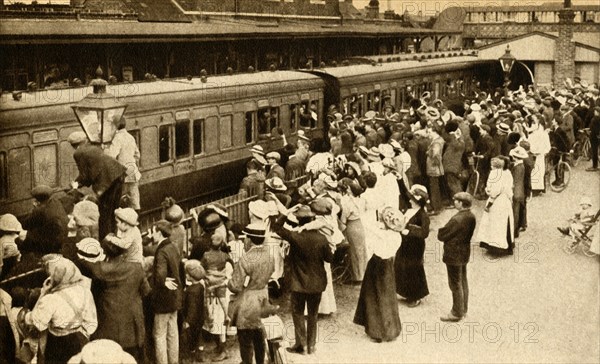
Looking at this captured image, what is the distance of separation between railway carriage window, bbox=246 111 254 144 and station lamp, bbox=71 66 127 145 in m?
9.29

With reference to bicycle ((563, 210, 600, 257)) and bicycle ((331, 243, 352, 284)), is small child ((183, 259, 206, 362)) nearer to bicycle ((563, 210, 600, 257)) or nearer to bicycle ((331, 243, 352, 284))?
bicycle ((331, 243, 352, 284))

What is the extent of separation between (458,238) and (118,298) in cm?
448

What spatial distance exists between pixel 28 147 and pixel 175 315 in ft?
14.6

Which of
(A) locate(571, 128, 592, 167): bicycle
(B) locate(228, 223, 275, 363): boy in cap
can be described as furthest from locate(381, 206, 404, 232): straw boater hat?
(A) locate(571, 128, 592, 167): bicycle

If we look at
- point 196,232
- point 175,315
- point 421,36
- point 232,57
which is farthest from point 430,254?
point 421,36

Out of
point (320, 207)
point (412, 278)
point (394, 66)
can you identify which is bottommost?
point (412, 278)

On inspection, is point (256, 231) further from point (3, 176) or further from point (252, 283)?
point (3, 176)

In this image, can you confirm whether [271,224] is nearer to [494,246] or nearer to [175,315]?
[175,315]

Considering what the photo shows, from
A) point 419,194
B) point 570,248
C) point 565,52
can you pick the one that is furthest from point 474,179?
point 565,52

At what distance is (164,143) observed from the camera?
13359 millimetres

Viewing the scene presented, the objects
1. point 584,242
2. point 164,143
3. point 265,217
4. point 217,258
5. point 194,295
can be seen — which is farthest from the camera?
point 164,143

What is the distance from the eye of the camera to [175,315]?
7504 mm

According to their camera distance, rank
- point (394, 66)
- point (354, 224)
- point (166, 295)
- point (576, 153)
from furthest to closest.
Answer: point (394, 66), point (576, 153), point (354, 224), point (166, 295)

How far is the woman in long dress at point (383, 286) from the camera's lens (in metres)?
8.62
